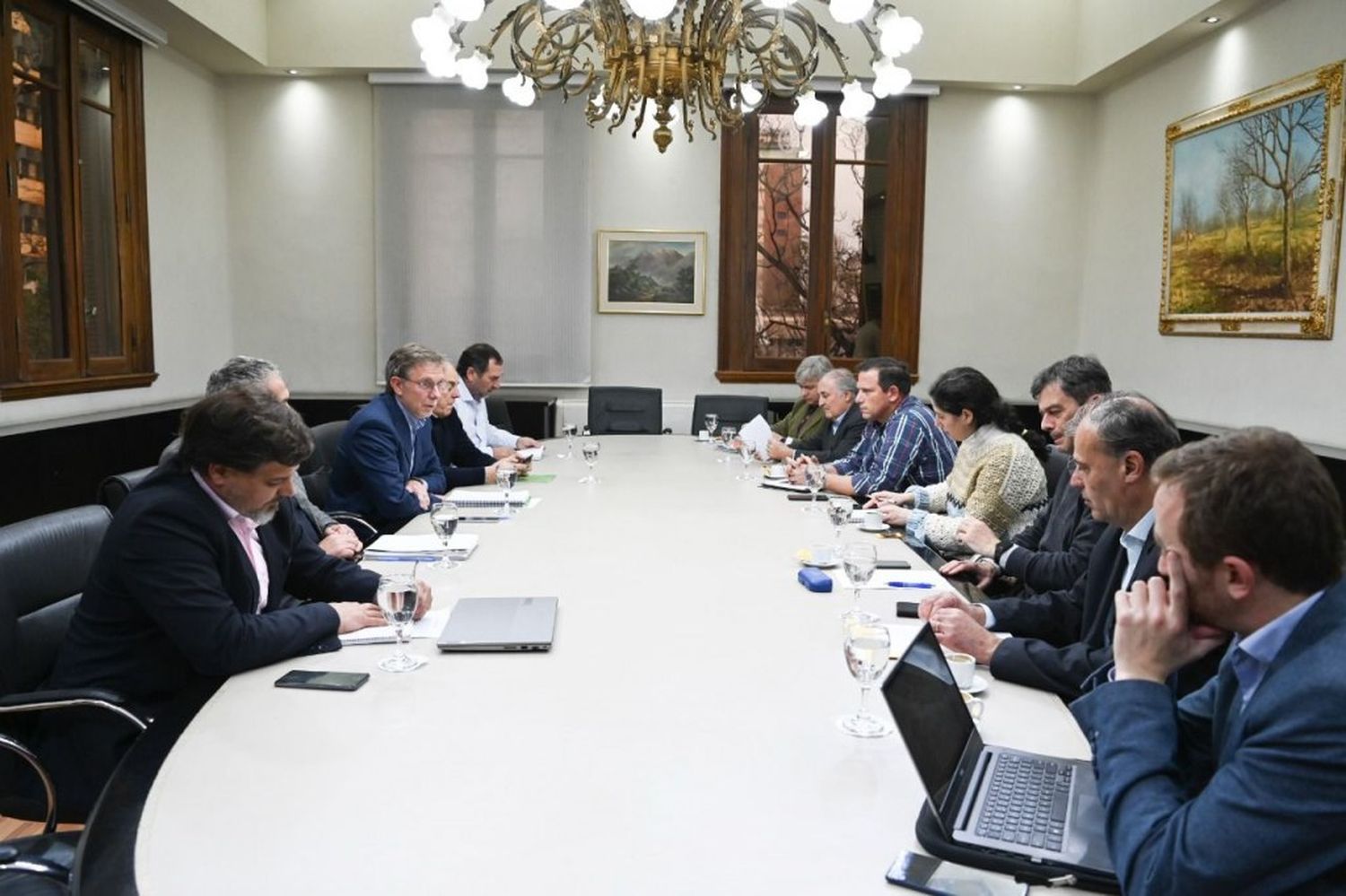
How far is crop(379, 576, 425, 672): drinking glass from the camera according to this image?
74.9 inches

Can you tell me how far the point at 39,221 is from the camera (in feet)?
17.7

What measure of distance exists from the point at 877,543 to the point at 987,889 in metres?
2.14

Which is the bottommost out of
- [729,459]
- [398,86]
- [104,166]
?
[729,459]

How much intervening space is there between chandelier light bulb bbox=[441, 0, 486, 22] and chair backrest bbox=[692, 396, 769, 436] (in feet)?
12.6

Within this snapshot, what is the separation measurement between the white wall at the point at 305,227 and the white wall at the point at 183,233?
15 cm

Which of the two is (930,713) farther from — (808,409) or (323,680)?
(808,409)

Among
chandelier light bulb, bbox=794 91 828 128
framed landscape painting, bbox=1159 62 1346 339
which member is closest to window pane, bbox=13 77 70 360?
chandelier light bulb, bbox=794 91 828 128

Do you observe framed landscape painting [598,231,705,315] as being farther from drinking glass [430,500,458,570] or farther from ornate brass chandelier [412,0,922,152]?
drinking glass [430,500,458,570]

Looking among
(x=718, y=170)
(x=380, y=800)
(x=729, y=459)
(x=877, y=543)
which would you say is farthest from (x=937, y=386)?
(x=718, y=170)

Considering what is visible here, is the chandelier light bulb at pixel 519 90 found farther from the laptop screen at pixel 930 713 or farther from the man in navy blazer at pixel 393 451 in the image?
the laptop screen at pixel 930 713

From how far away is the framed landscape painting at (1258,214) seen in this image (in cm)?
492

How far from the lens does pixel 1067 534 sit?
309cm

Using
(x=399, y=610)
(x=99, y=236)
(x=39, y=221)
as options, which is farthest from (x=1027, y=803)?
(x=99, y=236)

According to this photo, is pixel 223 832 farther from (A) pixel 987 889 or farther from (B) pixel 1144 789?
(B) pixel 1144 789
